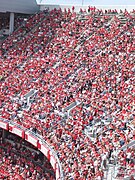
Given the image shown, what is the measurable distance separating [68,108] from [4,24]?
18653 mm

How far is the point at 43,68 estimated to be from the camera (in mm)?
38250

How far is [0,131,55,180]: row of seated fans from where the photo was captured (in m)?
31.2

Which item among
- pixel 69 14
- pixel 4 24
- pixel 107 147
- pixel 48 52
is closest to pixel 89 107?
pixel 107 147

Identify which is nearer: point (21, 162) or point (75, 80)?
point (21, 162)

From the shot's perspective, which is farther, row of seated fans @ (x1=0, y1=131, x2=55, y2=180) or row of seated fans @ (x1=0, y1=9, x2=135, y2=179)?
row of seated fans @ (x1=0, y1=131, x2=55, y2=180)

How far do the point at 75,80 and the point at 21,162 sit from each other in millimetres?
6602

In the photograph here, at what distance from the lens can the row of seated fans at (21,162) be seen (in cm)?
3120

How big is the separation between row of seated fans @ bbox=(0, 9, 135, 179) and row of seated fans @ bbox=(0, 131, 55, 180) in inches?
98.4

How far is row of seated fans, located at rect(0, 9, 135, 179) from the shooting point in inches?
1042

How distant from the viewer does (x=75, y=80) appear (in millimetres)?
34844

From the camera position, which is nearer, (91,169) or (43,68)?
(91,169)

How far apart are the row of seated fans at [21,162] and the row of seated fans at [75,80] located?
250cm

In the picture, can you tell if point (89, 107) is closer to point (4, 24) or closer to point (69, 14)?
point (69, 14)

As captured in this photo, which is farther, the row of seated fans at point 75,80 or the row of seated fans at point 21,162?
the row of seated fans at point 21,162
